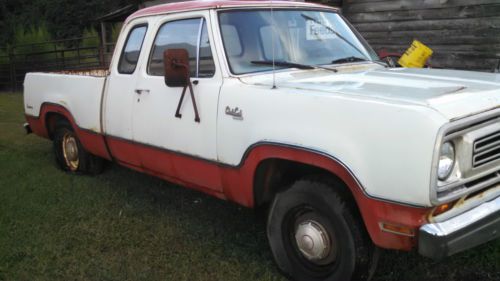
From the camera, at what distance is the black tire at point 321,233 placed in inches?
118

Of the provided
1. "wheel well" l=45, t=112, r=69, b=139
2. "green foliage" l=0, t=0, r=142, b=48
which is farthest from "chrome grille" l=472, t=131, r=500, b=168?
"green foliage" l=0, t=0, r=142, b=48

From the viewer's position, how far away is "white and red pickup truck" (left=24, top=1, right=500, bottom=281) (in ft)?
8.55

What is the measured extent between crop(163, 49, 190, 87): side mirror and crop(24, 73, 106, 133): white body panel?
148cm

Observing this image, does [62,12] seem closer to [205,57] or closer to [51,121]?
[51,121]

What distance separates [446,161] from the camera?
261cm

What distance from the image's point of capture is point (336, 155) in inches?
112

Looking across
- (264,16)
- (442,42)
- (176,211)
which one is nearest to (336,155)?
(264,16)

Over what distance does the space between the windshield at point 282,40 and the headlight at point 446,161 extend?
1.50m

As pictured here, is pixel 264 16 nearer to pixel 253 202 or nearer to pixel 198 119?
pixel 198 119

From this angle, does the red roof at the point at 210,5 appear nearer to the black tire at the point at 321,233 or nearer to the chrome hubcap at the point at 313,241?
the black tire at the point at 321,233

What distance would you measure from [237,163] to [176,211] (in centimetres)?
148

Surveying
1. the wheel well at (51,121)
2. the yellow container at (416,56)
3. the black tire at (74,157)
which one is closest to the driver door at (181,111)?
the black tire at (74,157)

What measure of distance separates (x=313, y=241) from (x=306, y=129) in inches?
28.3

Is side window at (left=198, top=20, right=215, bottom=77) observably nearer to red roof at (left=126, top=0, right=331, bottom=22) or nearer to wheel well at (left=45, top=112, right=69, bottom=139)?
red roof at (left=126, top=0, right=331, bottom=22)
